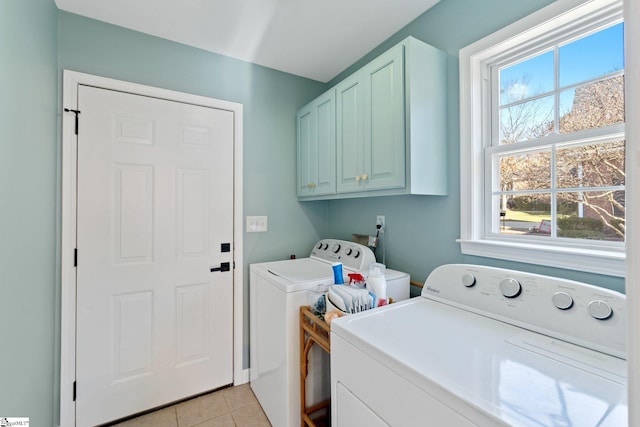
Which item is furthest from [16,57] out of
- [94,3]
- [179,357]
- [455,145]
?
[455,145]

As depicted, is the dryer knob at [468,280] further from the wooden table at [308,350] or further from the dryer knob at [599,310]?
the wooden table at [308,350]

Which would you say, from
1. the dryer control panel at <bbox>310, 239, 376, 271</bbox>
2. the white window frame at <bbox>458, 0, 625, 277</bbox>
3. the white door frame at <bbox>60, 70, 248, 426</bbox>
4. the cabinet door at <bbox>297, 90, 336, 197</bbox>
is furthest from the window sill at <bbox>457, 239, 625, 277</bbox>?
the white door frame at <bbox>60, 70, 248, 426</bbox>

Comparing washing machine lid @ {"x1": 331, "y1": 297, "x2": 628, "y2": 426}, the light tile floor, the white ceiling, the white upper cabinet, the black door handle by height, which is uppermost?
the white ceiling

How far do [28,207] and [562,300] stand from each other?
2189mm

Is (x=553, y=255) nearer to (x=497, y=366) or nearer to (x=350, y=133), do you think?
(x=497, y=366)

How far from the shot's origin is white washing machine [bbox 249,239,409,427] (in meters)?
1.59

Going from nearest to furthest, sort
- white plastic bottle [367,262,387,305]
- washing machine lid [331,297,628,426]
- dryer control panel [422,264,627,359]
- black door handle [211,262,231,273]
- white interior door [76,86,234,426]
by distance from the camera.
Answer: washing machine lid [331,297,628,426]
dryer control panel [422,264,627,359]
white plastic bottle [367,262,387,305]
white interior door [76,86,234,426]
black door handle [211,262,231,273]

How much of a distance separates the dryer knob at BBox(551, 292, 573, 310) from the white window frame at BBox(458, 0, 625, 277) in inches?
7.5

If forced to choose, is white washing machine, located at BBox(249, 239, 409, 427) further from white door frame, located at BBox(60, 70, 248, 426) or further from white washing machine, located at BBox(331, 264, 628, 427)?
white door frame, located at BBox(60, 70, 248, 426)

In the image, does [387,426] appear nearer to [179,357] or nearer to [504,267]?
[504,267]

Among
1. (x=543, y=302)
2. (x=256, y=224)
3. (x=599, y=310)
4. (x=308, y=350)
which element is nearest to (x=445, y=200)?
(x=543, y=302)

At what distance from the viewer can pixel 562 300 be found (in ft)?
3.31

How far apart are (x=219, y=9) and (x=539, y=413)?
7.31 feet

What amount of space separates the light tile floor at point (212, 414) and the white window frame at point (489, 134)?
1702mm
